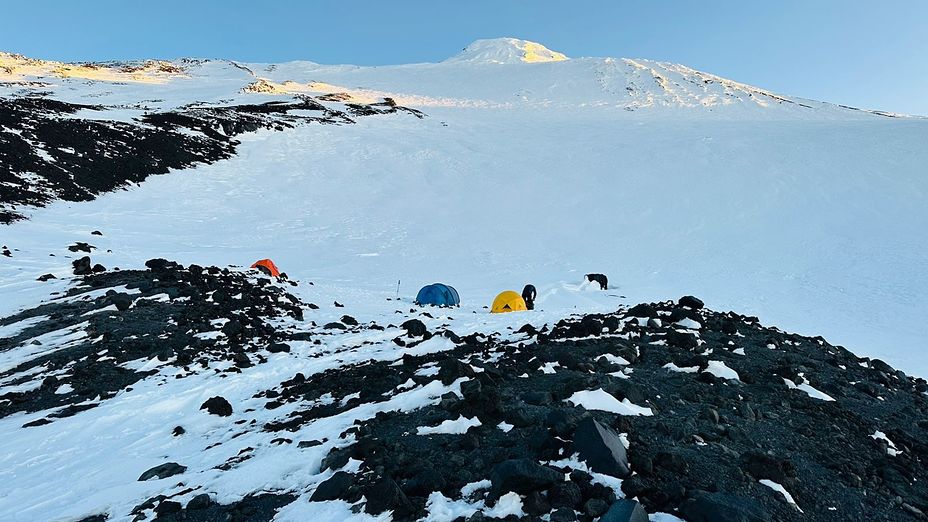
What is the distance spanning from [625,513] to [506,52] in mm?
142627

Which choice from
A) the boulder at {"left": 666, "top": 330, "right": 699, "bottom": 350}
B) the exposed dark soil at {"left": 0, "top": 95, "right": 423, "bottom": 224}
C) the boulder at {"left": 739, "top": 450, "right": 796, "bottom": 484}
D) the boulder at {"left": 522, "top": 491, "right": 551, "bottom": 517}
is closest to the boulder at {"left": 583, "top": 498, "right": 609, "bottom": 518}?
the boulder at {"left": 522, "top": 491, "right": 551, "bottom": 517}

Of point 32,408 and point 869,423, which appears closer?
point 869,423

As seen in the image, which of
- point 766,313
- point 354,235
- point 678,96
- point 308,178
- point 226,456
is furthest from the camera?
point 678,96

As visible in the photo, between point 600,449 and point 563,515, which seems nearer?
point 563,515

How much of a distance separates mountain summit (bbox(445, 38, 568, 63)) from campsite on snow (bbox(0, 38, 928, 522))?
92.0 m

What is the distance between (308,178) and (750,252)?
2823 centimetres

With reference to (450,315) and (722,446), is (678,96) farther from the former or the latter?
(722,446)

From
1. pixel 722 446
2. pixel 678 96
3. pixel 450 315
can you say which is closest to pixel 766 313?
pixel 450 315

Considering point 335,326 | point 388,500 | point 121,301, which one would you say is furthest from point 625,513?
point 121,301

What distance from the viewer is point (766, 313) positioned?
53.0ft

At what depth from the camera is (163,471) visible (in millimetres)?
5043

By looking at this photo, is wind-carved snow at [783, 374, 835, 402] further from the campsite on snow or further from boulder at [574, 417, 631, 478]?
boulder at [574, 417, 631, 478]

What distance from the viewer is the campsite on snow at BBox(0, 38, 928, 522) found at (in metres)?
4.25

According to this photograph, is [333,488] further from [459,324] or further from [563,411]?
[459,324]
